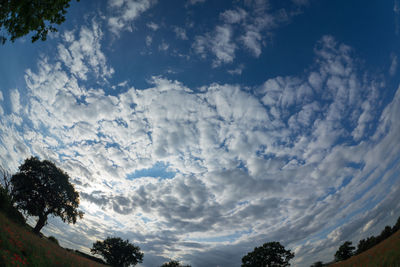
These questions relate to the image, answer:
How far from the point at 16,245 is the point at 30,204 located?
39.6 meters

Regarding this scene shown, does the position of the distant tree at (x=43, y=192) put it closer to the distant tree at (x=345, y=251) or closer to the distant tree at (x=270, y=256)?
the distant tree at (x=270, y=256)

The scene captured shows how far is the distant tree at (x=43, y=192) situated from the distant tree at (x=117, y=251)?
27027 mm

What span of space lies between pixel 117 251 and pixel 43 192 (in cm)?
3695

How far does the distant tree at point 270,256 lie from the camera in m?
52.9

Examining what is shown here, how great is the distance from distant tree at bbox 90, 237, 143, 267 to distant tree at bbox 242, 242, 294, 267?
135 feet

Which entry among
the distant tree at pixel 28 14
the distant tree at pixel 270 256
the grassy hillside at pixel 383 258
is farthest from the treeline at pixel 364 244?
the distant tree at pixel 28 14

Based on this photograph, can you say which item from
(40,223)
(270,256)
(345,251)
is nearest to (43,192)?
(40,223)

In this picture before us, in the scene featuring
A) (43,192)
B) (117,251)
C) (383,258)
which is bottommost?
(383,258)

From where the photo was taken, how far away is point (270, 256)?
2089 inches

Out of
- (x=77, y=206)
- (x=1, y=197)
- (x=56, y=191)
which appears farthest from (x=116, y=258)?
(x=1, y=197)

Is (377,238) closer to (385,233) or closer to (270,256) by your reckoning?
(385,233)

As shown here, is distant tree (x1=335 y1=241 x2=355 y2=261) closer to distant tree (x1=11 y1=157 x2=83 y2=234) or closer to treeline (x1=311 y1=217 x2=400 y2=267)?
treeline (x1=311 y1=217 x2=400 y2=267)

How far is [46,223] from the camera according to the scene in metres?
39.7

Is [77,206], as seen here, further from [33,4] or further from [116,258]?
[33,4]
